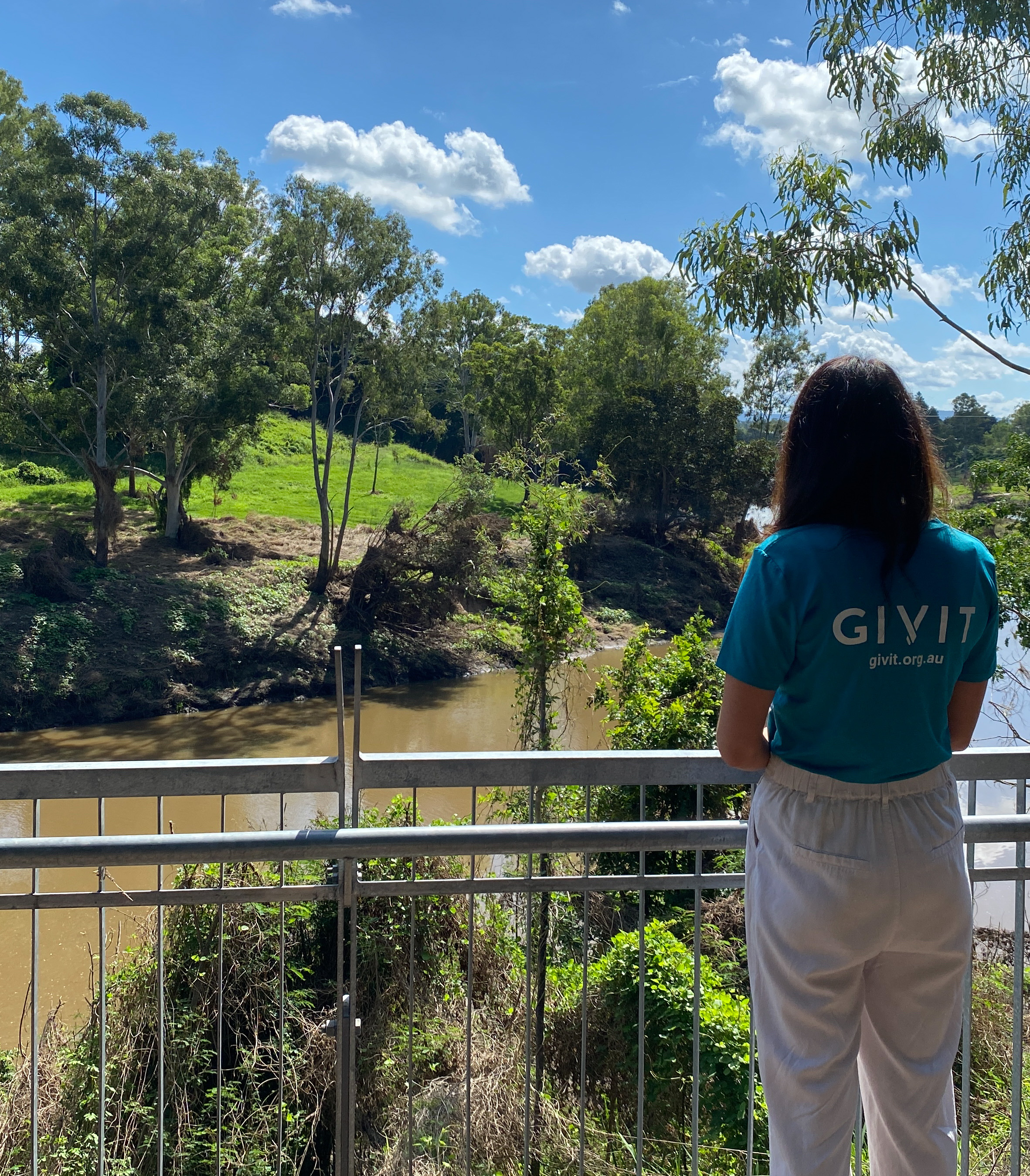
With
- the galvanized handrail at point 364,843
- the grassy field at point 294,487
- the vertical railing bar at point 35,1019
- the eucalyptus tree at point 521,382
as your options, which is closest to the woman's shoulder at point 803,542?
the galvanized handrail at point 364,843

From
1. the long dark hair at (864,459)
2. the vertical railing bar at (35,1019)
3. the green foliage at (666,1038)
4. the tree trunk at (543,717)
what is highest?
the long dark hair at (864,459)

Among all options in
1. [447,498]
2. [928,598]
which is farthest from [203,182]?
[928,598]

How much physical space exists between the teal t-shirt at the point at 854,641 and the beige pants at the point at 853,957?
72 mm

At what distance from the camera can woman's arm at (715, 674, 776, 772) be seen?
1.75 m

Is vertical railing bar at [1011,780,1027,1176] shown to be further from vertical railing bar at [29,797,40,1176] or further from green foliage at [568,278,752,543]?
green foliage at [568,278,752,543]

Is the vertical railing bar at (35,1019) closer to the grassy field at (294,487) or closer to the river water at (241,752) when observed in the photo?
the river water at (241,752)

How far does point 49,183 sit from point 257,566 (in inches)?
373

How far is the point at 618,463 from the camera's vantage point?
32500mm

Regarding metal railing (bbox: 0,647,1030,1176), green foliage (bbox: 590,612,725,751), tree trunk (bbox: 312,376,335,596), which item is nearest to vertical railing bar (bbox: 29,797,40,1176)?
metal railing (bbox: 0,647,1030,1176)

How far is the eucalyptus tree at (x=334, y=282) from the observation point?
2130 cm

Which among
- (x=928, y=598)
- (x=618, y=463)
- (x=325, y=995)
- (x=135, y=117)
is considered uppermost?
(x=135, y=117)

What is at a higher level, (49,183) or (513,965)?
(49,183)

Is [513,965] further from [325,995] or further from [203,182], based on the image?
[203,182]

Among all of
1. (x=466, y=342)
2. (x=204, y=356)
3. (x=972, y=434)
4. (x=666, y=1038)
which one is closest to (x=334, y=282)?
(x=204, y=356)
